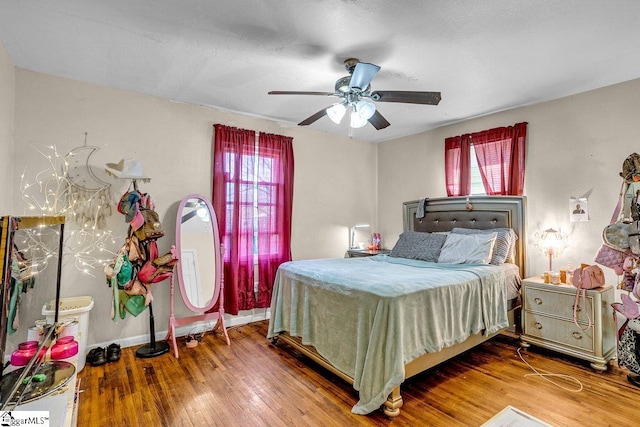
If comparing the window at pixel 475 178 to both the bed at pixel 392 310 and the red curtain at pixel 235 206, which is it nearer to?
the bed at pixel 392 310

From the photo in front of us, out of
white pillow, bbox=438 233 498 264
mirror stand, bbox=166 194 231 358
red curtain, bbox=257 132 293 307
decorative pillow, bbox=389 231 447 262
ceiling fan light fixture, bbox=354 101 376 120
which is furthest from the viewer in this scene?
red curtain, bbox=257 132 293 307

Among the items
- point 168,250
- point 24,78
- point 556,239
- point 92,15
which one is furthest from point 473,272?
point 24,78

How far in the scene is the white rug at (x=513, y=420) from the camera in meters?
1.93

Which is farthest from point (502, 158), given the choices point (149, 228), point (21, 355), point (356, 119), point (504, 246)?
point (21, 355)

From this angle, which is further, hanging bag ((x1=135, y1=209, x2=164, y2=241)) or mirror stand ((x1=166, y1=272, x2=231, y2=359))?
mirror stand ((x1=166, y1=272, x2=231, y2=359))

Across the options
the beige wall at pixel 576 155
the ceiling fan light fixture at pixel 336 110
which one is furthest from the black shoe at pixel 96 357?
the beige wall at pixel 576 155

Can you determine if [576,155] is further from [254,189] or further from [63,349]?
[63,349]

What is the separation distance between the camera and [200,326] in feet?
11.6

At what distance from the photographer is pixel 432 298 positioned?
227 cm

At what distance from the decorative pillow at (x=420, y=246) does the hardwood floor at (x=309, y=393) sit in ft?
3.52

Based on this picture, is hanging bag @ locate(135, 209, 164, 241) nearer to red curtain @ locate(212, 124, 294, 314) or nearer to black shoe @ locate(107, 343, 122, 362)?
red curtain @ locate(212, 124, 294, 314)

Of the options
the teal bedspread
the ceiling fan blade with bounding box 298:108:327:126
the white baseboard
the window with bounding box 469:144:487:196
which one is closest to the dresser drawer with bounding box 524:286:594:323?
the teal bedspread

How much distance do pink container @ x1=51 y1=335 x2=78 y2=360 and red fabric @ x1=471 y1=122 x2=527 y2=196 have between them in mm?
4186

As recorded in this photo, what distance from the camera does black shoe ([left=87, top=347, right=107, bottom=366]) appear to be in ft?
8.92
